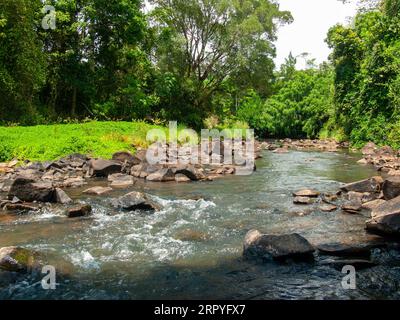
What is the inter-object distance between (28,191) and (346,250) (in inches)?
318

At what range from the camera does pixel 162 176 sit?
14.7m

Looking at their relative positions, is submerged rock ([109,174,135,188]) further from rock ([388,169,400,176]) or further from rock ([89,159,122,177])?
rock ([388,169,400,176])

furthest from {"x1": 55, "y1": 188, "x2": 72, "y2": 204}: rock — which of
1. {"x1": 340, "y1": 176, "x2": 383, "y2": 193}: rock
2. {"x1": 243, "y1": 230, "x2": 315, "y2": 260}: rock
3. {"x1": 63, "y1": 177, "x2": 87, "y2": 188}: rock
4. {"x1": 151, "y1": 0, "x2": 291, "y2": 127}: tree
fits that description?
{"x1": 151, "y1": 0, "x2": 291, "y2": 127}: tree

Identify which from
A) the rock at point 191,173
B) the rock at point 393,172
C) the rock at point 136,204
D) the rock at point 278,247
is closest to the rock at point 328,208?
the rock at point 278,247

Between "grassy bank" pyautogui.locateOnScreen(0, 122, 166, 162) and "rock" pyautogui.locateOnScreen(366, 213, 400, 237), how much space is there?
40.8 feet

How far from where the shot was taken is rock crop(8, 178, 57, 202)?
1055 centimetres

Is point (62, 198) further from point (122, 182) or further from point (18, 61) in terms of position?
point (18, 61)

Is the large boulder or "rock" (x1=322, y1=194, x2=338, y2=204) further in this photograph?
"rock" (x1=322, y1=194, x2=338, y2=204)

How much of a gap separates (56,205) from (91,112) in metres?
18.6

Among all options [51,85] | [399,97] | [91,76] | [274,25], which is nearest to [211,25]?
[274,25]

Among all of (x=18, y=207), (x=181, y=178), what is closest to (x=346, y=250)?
(x=18, y=207)

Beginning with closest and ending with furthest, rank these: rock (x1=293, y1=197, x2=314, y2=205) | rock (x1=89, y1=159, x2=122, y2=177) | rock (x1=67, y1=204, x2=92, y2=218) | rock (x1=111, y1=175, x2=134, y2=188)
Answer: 1. rock (x1=67, y1=204, x2=92, y2=218)
2. rock (x1=293, y1=197, x2=314, y2=205)
3. rock (x1=111, y1=175, x2=134, y2=188)
4. rock (x1=89, y1=159, x2=122, y2=177)

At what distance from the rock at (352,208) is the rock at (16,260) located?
709 cm
